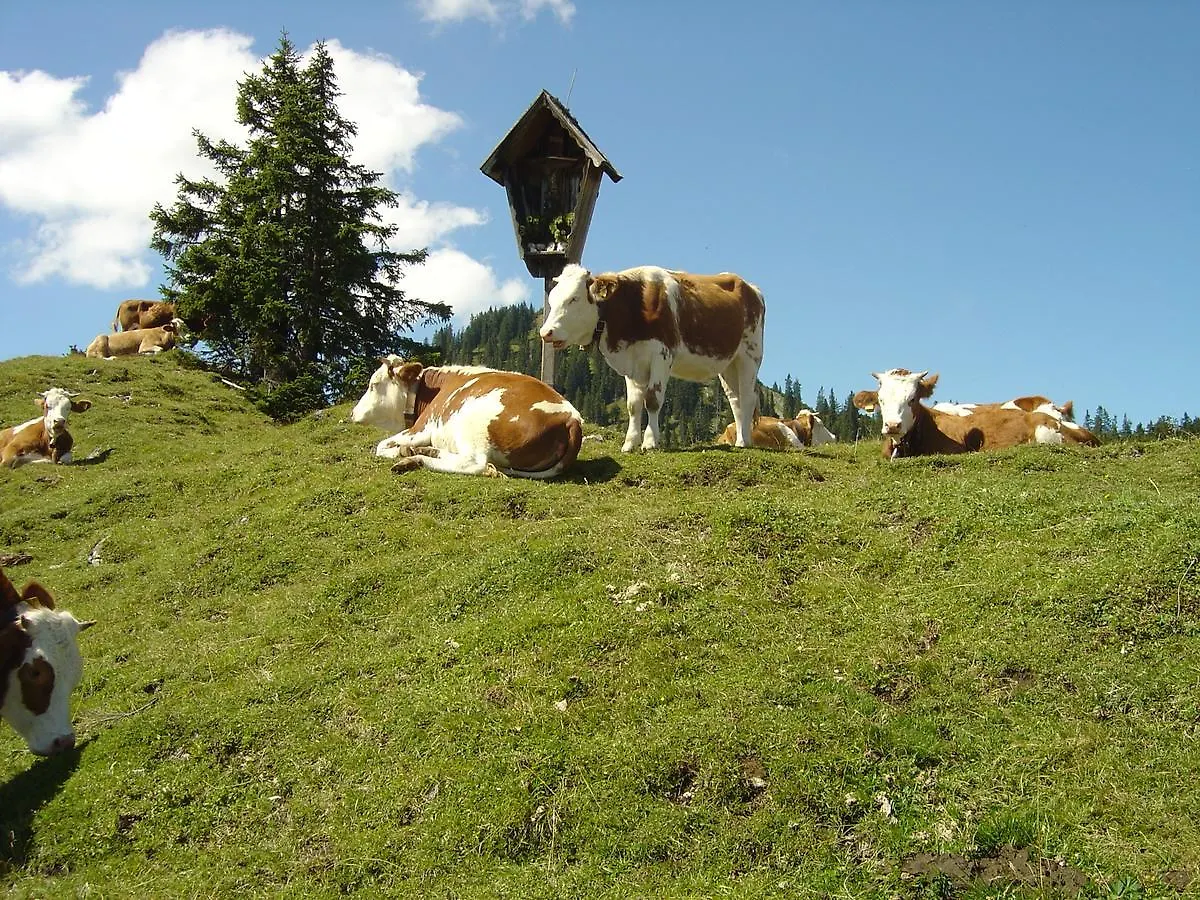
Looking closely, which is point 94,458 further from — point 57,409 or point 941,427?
point 941,427

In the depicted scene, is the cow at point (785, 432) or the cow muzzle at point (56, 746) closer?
the cow muzzle at point (56, 746)

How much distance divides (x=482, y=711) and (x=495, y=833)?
3.78 ft

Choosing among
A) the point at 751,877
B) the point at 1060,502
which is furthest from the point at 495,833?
the point at 1060,502

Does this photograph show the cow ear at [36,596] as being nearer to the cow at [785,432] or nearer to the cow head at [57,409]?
the cow head at [57,409]

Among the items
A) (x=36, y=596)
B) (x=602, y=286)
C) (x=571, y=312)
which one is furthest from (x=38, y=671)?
(x=602, y=286)

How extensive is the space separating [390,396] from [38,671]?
8707 mm

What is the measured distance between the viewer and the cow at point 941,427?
48.3 feet

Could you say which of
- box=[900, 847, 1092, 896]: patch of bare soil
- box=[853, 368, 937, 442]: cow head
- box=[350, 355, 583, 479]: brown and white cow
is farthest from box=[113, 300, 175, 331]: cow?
box=[900, 847, 1092, 896]: patch of bare soil

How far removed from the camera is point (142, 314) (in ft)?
106

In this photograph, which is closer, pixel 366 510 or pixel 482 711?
pixel 482 711

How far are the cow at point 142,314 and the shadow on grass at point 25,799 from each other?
26971 mm

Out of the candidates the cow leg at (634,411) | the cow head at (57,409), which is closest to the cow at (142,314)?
the cow head at (57,409)

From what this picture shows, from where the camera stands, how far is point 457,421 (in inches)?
532

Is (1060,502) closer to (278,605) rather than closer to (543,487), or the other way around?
(543,487)
